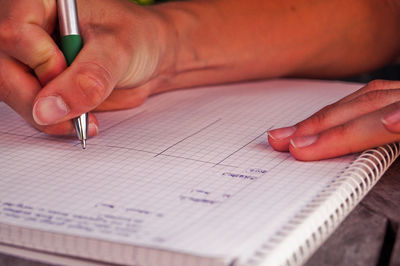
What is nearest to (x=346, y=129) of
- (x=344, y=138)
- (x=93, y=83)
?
(x=344, y=138)

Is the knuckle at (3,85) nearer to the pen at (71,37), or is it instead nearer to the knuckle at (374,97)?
the pen at (71,37)

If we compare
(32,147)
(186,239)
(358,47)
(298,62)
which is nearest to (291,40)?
(298,62)

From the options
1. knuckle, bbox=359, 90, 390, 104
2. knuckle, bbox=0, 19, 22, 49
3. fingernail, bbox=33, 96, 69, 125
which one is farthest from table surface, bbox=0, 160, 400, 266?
knuckle, bbox=0, 19, 22, 49

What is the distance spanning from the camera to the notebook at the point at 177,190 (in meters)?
0.54

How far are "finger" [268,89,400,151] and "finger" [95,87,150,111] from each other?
0.33 metres

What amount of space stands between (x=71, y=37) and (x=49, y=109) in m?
0.11

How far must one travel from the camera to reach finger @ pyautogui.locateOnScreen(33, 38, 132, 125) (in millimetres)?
776

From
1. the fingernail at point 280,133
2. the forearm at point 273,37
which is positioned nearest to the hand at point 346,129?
Result: the fingernail at point 280,133

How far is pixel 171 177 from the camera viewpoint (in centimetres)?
71

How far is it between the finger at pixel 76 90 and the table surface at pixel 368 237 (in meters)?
0.24

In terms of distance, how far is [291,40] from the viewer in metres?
1.22

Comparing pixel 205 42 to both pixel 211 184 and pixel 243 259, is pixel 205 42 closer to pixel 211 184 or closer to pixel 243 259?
pixel 211 184

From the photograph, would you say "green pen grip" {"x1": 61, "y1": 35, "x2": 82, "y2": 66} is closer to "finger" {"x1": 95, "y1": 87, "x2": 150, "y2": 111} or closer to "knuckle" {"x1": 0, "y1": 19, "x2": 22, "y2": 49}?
"knuckle" {"x1": 0, "y1": 19, "x2": 22, "y2": 49}

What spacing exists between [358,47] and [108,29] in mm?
653
